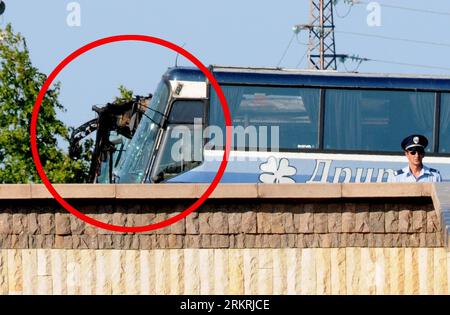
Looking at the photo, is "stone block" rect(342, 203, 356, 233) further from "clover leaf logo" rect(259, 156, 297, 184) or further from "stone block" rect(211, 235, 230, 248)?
"clover leaf logo" rect(259, 156, 297, 184)

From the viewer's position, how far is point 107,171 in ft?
105

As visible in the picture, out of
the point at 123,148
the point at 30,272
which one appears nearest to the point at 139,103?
the point at 123,148

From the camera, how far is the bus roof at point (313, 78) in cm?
2902

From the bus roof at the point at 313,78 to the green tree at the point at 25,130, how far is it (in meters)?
16.2

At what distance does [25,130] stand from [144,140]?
1619 centimetres

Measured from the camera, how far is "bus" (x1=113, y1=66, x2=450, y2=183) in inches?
1121

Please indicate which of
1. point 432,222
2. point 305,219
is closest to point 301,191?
point 305,219

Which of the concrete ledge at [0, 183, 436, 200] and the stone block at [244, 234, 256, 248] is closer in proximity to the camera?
the concrete ledge at [0, 183, 436, 200]

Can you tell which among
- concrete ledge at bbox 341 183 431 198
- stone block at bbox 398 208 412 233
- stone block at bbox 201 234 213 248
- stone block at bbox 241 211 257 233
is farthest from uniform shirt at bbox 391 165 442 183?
stone block at bbox 201 234 213 248

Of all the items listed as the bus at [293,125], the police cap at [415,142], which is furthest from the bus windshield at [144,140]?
the police cap at [415,142]

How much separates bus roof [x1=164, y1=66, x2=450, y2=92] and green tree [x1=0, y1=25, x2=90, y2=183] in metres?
16.2

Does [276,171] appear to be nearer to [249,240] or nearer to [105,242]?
[249,240]

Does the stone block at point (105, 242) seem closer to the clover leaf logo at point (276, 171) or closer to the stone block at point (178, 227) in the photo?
the stone block at point (178, 227)

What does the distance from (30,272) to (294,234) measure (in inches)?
122
